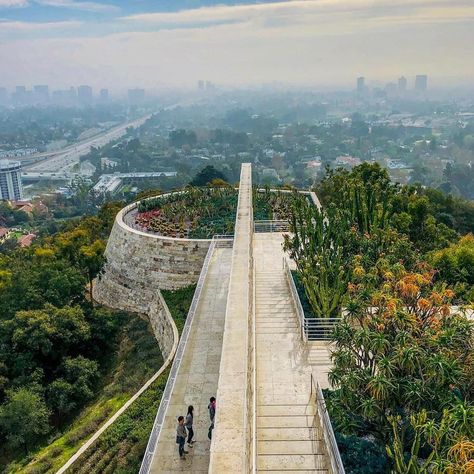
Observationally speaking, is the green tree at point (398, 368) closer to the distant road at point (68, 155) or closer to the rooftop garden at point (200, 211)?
the rooftop garden at point (200, 211)

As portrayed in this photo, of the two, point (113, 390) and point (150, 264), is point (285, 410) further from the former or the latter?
point (150, 264)

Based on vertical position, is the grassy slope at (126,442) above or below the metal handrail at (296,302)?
below

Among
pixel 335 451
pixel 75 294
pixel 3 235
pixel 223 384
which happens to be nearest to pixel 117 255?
pixel 75 294

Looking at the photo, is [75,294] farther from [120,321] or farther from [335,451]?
[335,451]

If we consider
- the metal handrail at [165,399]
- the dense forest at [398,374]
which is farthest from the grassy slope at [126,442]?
the dense forest at [398,374]

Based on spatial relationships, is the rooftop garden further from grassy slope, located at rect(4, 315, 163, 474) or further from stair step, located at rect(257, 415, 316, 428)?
stair step, located at rect(257, 415, 316, 428)

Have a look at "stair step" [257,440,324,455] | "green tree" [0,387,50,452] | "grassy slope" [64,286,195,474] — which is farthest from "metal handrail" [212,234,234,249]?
"stair step" [257,440,324,455]
